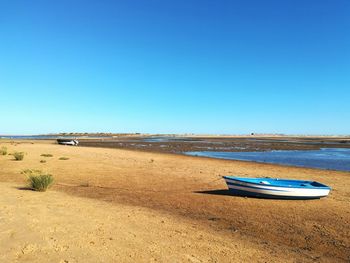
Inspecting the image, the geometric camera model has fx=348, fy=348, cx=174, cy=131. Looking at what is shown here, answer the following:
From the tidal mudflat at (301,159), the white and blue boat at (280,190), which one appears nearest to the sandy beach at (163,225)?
the white and blue boat at (280,190)

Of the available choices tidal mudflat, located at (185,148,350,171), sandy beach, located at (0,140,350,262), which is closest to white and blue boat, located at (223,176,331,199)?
sandy beach, located at (0,140,350,262)

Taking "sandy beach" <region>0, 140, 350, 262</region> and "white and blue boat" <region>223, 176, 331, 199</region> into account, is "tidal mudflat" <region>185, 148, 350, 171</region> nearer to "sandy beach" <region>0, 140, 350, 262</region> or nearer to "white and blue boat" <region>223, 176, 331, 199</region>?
"sandy beach" <region>0, 140, 350, 262</region>

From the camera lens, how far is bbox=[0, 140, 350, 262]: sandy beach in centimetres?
784

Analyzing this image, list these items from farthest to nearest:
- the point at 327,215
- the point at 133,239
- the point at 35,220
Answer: the point at 327,215 < the point at 35,220 < the point at 133,239

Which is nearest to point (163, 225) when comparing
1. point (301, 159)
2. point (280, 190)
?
point (280, 190)

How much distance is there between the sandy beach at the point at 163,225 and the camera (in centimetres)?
784

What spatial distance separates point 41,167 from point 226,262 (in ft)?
64.5

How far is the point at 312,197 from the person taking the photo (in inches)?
602

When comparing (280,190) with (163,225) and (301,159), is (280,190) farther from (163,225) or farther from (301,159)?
(301,159)

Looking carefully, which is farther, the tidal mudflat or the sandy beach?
the tidal mudflat

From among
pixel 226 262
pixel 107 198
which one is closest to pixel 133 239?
pixel 226 262

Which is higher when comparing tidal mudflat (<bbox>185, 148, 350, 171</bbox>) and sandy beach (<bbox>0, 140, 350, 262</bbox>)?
tidal mudflat (<bbox>185, 148, 350, 171</bbox>)

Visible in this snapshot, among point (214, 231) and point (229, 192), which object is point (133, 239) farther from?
point (229, 192)

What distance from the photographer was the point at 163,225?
10.2 m
